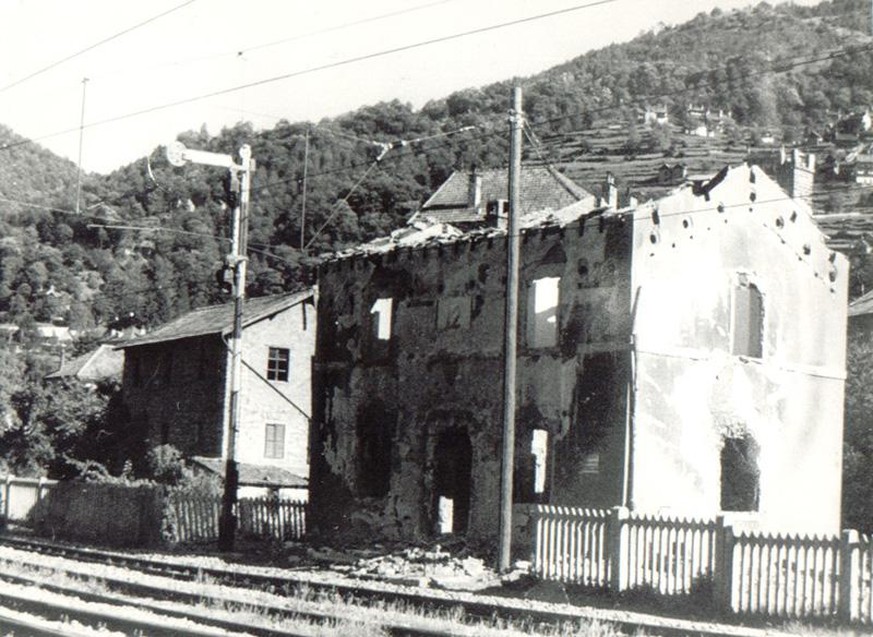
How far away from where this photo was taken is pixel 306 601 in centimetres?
1581

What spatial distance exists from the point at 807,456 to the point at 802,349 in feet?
8.70

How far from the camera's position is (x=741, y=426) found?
1017 inches

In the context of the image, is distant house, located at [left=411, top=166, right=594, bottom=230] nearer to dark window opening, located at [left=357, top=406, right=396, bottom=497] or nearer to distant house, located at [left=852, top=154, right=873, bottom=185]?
distant house, located at [left=852, top=154, right=873, bottom=185]

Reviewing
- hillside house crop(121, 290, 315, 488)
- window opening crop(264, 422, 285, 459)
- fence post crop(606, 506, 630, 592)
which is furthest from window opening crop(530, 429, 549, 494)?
window opening crop(264, 422, 285, 459)

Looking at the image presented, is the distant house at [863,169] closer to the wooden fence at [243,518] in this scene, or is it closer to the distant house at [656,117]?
the distant house at [656,117]

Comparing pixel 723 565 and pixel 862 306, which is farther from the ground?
pixel 862 306

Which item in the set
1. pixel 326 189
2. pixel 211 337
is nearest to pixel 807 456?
pixel 211 337

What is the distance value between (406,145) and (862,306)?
25.0m

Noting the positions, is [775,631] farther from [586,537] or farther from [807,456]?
[807,456]

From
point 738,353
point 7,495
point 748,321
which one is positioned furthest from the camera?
point 7,495

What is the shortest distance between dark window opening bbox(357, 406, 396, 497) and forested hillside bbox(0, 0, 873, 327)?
670cm

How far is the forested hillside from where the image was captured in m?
54.7

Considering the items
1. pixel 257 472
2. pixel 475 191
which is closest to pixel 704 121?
pixel 475 191

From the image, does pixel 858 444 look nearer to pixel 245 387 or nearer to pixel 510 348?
pixel 510 348
